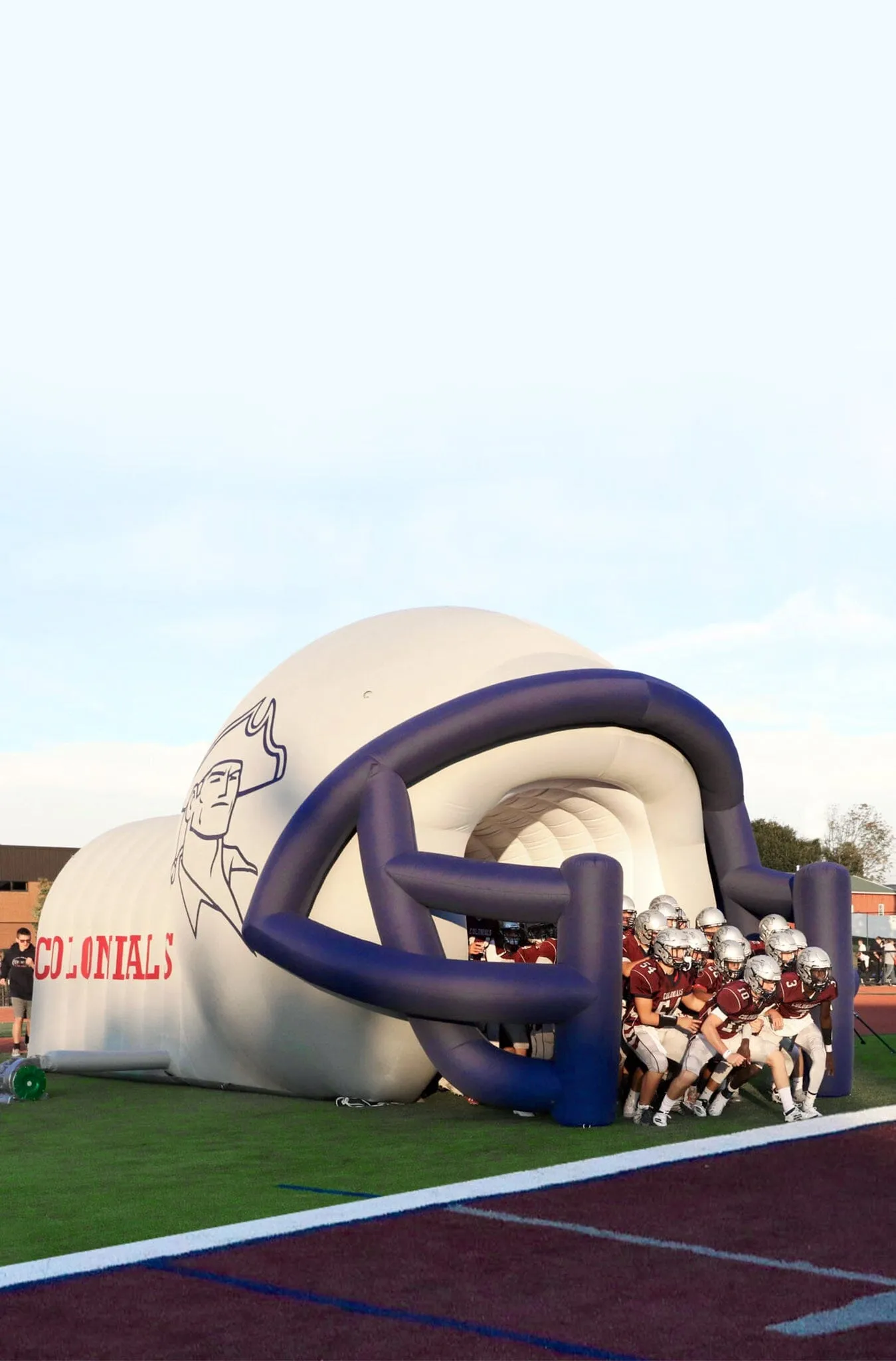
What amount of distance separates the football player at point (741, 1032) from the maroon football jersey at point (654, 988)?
291 mm

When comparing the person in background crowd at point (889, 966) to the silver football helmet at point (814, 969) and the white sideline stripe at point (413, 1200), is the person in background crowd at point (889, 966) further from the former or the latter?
the white sideline stripe at point (413, 1200)

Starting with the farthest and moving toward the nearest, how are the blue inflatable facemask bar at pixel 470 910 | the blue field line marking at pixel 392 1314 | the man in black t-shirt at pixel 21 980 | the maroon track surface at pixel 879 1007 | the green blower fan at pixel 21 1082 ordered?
the maroon track surface at pixel 879 1007
the man in black t-shirt at pixel 21 980
the green blower fan at pixel 21 1082
the blue inflatable facemask bar at pixel 470 910
the blue field line marking at pixel 392 1314

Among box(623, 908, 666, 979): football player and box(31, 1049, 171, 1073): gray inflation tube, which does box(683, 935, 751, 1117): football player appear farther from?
box(31, 1049, 171, 1073): gray inflation tube

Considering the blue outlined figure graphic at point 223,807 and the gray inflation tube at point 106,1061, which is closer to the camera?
the blue outlined figure graphic at point 223,807

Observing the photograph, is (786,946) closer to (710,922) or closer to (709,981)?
(709,981)

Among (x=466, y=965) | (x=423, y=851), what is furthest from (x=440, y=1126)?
(x=423, y=851)

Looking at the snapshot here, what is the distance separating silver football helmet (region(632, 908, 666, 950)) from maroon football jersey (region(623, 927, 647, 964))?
0.03m

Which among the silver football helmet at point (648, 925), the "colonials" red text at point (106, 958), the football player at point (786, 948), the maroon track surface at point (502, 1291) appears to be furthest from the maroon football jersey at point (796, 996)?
the "colonials" red text at point (106, 958)

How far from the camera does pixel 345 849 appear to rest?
9.89 metres

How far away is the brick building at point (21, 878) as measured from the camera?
44.9 metres

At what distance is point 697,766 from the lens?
11172 mm

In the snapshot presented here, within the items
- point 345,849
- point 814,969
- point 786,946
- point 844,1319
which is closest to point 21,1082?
point 345,849

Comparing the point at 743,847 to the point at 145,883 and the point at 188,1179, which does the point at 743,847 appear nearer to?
the point at 145,883

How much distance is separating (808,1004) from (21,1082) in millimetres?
5714
